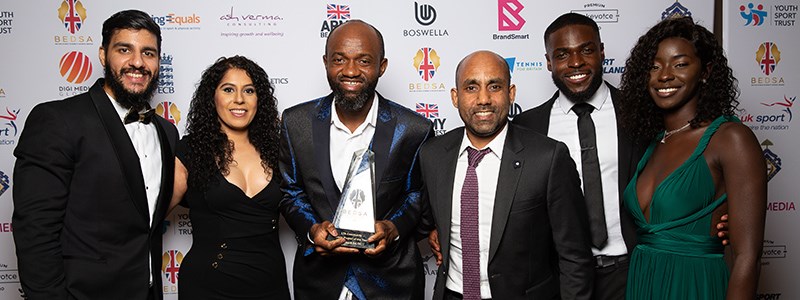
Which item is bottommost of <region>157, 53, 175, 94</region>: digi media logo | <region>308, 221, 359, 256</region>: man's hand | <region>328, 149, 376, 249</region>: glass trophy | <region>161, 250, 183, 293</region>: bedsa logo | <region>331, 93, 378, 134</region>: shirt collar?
<region>161, 250, 183, 293</region>: bedsa logo

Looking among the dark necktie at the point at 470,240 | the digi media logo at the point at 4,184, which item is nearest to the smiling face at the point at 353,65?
the dark necktie at the point at 470,240

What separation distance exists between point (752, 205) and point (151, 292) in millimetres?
2238

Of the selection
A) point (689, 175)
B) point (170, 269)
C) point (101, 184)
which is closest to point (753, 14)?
point (689, 175)

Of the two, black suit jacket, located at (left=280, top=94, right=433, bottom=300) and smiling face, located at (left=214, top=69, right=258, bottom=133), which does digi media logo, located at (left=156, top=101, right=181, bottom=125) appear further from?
black suit jacket, located at (left=280, top=94, right=433, bottom=300)

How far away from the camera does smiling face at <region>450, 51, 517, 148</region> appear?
2035mm

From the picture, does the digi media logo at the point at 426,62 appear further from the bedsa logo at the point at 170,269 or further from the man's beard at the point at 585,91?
the bedsa logo at the point at 170,269

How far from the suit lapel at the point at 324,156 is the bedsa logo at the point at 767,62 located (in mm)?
2613

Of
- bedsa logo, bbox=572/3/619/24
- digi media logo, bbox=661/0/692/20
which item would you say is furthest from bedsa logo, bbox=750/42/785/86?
bedsa logo, bbox=572/3/619/24

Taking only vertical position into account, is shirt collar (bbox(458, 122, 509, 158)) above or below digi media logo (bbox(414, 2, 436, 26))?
below

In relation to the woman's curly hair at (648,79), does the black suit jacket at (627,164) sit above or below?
below

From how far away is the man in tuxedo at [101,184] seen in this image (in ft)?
6.72

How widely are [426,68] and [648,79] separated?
4.58ft

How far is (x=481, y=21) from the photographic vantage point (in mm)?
3309

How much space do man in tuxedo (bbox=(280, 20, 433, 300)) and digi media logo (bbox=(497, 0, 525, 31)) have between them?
3.79ft
